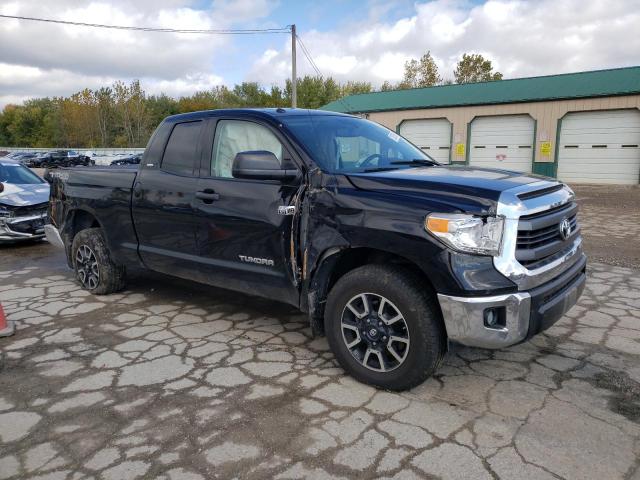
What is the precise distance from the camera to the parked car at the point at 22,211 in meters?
8.32

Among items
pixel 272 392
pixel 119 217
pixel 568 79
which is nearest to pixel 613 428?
pixel 272 392

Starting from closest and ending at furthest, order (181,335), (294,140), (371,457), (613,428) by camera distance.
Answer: (371,457)
(613,428)
(294,140)
(181,335)

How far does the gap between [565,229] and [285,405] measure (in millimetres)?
2195

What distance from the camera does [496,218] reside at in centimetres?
285

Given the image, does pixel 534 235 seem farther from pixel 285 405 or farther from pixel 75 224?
pixel 75 224

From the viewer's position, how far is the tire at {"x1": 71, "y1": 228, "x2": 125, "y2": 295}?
543 centimetres

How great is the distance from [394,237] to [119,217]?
3212mm

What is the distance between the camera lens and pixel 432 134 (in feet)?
83.8

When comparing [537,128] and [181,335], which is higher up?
[537,128]

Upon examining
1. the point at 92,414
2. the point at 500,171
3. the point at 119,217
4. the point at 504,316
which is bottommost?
the point at 92,414

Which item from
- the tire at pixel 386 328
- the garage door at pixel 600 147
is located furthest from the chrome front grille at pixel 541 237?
the garage door at pixel 600 147

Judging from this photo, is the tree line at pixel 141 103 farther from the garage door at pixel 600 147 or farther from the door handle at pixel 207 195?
the door handle at pixel 207 195

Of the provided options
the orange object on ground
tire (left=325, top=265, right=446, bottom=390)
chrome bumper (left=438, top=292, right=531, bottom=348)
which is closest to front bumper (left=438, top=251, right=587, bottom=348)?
chrome bumper (left=438, top=292, right=531, bottom=348)

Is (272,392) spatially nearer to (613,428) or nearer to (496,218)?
(496,218)
